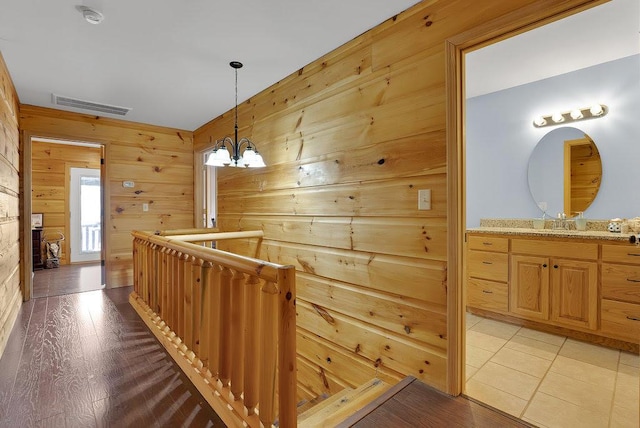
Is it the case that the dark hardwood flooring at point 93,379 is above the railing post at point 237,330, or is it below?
below

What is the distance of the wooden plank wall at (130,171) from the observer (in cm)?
397

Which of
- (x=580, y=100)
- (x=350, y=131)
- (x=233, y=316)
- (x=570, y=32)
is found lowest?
(x=233, y=316)

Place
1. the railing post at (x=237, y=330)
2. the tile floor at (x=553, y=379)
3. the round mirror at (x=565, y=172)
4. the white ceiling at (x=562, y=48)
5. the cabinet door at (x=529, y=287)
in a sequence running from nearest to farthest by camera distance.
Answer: the railing post at (x=237, y=330), the tile floor at (x=553, y=379), the white ceiling at (x=562, y=48), the cabinet door at (x=529, y=287), the round mirror at (x=565, y=172)

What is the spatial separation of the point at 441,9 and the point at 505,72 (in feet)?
5.80

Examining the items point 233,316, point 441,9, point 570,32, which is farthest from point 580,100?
point 233,316

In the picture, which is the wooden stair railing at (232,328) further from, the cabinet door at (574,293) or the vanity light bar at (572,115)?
the vanity light bar at (572,115)

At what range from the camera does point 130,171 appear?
14.5 feet

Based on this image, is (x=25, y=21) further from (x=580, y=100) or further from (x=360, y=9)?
(x=580, y=100)

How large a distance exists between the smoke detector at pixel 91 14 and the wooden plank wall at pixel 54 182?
221 inches

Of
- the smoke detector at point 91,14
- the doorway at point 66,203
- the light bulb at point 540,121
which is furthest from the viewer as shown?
the doorway at point 66,203

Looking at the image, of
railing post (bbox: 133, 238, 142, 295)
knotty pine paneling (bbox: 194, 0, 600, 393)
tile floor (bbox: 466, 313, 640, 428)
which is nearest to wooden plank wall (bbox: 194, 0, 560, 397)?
knotty pine paneling (bbox: 194, 0, 600, 393)

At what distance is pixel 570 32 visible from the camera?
2.36 m

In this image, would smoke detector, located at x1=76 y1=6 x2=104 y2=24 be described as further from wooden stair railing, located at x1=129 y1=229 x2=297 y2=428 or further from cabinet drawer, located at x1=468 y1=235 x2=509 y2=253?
cabinet drawer, located at x1=468 y1=235 x2=509 y2=253

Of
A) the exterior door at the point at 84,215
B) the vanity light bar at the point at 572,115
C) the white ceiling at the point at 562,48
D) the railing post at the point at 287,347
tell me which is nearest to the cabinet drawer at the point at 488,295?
the vanity light bar at the point at 572,115
